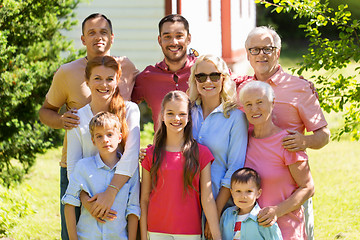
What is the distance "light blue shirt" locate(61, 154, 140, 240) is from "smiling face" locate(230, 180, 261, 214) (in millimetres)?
717

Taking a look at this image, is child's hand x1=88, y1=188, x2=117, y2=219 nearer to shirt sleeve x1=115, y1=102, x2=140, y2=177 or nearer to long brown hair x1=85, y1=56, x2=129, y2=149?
shirt sleeve x1=115, y1=102, x2=140, y2=177

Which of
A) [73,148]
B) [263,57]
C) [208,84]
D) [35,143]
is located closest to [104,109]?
[73,148]

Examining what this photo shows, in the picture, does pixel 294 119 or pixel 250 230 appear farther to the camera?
pixel 294 119

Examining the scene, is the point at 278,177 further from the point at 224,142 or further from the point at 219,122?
the point at 219,122

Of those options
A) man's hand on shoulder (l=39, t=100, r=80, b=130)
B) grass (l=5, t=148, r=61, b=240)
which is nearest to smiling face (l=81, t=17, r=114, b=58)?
man's hand on shoulder (l=39, t=100, r=80, b=130)

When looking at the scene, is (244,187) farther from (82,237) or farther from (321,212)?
(321,212)

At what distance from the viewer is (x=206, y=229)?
363cm

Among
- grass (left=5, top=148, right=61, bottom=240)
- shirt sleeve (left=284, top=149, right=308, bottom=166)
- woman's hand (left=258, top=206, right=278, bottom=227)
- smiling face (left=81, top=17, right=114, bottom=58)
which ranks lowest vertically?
grass (left=5, top=148, right=61, bottom=240)

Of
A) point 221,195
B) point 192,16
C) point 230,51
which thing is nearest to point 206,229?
point 221,195

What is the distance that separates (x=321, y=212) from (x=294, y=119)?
3.00 meters

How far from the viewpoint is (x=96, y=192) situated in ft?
12.4

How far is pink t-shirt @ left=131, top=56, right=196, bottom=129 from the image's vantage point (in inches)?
175

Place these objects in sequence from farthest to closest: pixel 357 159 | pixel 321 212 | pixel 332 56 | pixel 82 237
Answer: pixel 357 159
pixel 321 212
pixel 332 56
pixel 82 237

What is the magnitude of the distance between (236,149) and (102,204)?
3.34 ft
